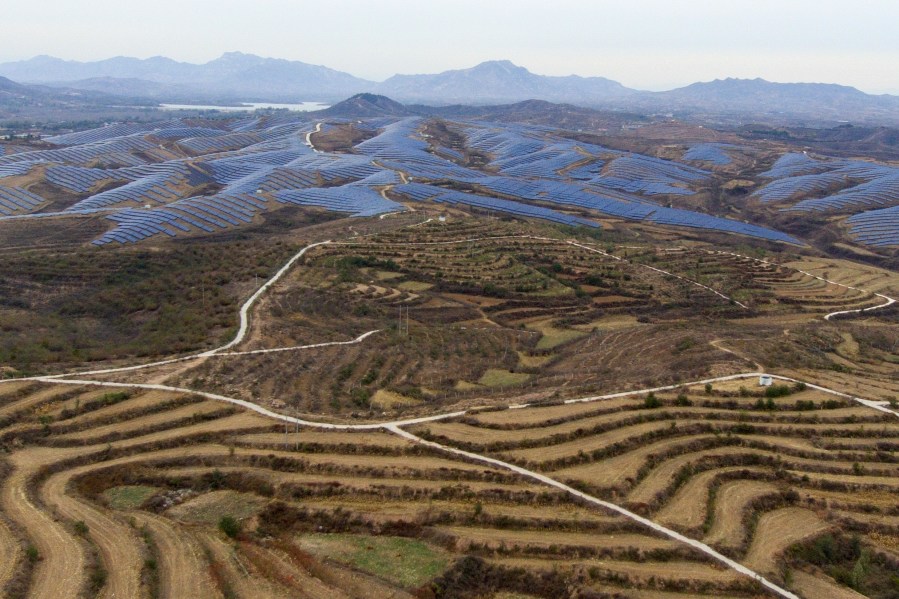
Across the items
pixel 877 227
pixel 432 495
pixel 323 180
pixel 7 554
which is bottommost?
pixel 7 554

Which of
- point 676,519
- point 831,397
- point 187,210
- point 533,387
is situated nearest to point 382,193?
point 187,210

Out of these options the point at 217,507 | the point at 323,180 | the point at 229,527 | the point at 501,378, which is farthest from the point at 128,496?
the point at 323,180

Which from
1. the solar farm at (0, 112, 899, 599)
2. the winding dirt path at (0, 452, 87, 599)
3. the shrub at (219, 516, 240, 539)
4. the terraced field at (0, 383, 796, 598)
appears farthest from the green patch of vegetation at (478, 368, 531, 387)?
the winding dirt path at (0, 452, 87, 599)

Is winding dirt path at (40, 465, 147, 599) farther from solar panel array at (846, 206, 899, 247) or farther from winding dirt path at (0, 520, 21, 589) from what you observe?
solar panel array at (846, 206, 899, 247)

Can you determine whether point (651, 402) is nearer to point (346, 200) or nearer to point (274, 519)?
point (274, 519)

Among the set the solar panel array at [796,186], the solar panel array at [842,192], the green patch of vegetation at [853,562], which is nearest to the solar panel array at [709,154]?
the solar panel array at [842,192]

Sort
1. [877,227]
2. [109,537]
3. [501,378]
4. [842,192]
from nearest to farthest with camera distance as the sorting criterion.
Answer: [109,537] < [501,378] < [877,227] < [842,192]

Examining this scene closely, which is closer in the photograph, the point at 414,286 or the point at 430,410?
the point at 430,410
